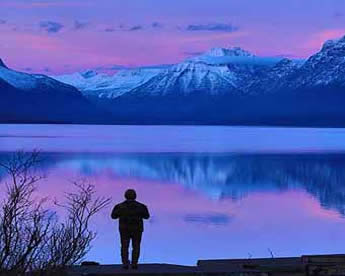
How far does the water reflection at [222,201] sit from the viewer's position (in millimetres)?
22672

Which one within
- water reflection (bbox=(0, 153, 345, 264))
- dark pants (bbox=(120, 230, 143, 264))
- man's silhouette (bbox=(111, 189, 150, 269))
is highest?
water reflection (bbox=(0, 153, 345, 264))

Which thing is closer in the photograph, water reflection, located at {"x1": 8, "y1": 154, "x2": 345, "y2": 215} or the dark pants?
the dark pants

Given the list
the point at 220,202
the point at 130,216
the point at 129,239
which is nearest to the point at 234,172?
the point at 220,202

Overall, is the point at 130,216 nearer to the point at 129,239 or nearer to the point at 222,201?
the point at 129,239

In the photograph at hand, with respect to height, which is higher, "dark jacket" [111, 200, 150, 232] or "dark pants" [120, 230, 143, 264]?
"dark jacket" [111, 200, 150, 232]

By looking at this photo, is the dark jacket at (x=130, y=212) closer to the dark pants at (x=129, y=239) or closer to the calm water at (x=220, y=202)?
the dark pants at (x=129, y=239)

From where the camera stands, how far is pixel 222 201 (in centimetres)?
3544

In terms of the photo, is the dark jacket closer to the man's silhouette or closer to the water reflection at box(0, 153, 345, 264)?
the man's silhouette

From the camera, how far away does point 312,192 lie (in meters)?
40.0

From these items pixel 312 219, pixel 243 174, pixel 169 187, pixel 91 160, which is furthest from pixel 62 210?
pixel 91 160

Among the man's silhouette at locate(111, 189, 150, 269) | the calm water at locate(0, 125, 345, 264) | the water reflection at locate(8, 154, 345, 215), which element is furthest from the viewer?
the water reflection at locate(8, 154, 345, 215)

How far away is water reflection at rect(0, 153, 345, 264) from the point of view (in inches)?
893

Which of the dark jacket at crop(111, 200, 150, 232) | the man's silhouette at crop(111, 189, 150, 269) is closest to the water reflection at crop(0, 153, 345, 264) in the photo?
the man's silhouette at crop(111, 189, 150, 269)

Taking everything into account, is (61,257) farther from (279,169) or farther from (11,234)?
(279,169)
